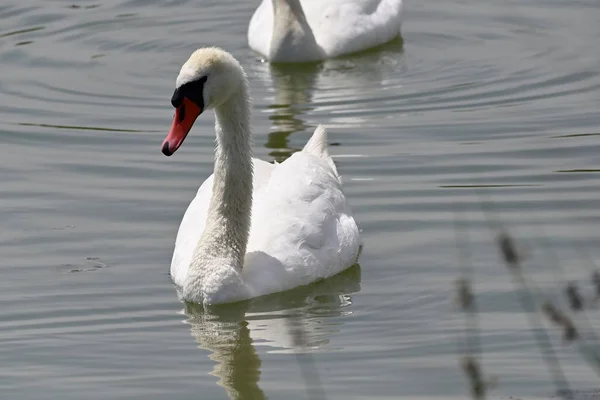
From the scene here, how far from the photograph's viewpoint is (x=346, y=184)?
38.8 feet

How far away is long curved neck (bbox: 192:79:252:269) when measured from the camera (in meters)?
9.59

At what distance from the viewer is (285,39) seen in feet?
51.2

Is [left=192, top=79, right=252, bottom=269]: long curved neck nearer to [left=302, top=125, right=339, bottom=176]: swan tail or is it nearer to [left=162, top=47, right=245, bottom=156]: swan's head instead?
[left=162, top=47, right=245, bottom=156]: swan's head

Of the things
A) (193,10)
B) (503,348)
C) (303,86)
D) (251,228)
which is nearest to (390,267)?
(251,228)

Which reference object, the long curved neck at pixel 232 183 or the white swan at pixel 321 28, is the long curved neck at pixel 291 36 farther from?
the long curved neck at pixel 232 183

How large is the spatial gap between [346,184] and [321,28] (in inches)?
190

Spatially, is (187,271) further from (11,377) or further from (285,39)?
(285,39)

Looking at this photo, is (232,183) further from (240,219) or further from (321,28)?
(321,28)

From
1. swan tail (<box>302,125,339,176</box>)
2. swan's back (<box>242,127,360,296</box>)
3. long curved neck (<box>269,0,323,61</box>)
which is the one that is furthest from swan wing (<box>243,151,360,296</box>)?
long curved neck (<box>269,0,323,61</box>)

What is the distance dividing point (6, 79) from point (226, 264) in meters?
6.16

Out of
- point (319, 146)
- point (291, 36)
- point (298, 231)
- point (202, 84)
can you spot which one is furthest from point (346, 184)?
point (291, 36)

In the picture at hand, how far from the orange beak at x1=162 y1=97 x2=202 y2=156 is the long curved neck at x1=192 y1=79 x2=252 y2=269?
0.36m

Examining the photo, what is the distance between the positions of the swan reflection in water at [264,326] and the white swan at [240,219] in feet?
0.24

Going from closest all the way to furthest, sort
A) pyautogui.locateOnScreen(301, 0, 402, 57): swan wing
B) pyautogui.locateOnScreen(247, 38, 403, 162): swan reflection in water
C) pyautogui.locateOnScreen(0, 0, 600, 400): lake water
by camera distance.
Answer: pyautogui.locateOnScreen(0, 0, 600, 400): lake water < pyautogui.locateOnScreen(247, 38, 403, 162): swan reflection in water < pyautogui.locateOnScreen(301, 0, 402, 57): swan wing
